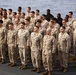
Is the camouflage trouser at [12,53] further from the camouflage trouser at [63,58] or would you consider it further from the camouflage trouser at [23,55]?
the camouflage trouser at [63,58]

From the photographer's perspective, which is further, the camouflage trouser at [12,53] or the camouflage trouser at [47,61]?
the camouflage trouser at [12,53]

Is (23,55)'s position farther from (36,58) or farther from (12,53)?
(36,58)

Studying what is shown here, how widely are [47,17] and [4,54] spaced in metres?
2.92

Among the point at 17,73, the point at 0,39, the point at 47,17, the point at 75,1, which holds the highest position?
the point at 75,1

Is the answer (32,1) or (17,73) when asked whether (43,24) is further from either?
(32,1)

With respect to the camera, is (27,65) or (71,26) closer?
(27,65)

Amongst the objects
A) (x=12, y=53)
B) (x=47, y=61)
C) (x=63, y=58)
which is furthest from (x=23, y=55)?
(x=63, y=58)

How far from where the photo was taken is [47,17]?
13664mm

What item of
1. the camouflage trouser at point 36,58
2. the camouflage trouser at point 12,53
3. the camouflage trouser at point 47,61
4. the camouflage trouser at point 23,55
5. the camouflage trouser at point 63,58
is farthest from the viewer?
the camouflage trouser at point 12,53

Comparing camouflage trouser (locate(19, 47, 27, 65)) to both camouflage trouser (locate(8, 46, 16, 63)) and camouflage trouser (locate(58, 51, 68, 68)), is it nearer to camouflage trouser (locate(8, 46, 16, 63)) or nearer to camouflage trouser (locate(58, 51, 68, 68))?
camouflage trouser (locate(8, 46, 16, 63))

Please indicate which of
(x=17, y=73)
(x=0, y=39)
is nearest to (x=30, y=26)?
(x=0, y=39)

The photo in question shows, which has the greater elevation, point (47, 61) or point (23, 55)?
point (23, 55)

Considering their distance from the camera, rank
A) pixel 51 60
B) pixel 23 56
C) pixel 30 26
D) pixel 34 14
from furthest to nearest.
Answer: pixel 34 14 → pixel 30 26 → pixel 23 56 → pixel 51 60

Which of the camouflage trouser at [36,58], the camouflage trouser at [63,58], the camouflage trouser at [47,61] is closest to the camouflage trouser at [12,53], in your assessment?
the camouflage trouser at [36,58]
